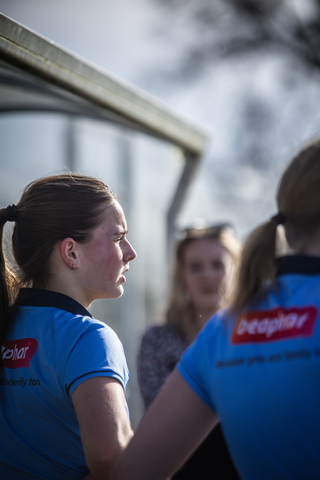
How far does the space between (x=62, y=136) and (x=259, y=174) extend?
3206mm

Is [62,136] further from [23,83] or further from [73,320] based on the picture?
[73,320]

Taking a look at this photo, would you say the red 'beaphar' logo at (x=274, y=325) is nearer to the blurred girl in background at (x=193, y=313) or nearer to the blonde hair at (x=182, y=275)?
the blurred girl in background at (x=193, y=313)

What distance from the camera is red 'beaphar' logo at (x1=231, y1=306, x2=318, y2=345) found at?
129 cm

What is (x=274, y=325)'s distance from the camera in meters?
1.34

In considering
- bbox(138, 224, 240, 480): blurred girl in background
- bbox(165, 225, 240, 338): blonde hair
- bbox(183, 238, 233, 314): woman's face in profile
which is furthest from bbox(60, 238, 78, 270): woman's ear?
bbox(183, 238, 233, 314): woman's face in profile

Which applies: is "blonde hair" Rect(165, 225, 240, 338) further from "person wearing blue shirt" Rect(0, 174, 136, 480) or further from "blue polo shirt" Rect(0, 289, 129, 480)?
"blue polo shirt" Rect(0, 289, 129, 480)

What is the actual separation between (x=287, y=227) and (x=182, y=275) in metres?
1.91

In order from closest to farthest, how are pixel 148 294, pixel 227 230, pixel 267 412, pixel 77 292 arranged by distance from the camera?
1. pixel 267 412
2. pixel 77 292
3. pixel 227 230
4. pixel 148 294

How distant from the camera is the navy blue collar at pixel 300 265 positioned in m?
1.36

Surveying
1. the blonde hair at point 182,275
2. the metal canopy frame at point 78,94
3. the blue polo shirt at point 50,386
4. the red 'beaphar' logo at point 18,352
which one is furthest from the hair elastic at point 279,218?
the blonde hair at point 182,275

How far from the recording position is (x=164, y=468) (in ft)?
4.77

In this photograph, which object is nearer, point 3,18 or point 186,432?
point 186,432

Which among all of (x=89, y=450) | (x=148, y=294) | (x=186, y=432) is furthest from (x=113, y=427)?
(x=148, y=294)

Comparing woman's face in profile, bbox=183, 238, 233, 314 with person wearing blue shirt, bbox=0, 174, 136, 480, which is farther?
woman's face in profile, bbox=183, 238, 233, 314
